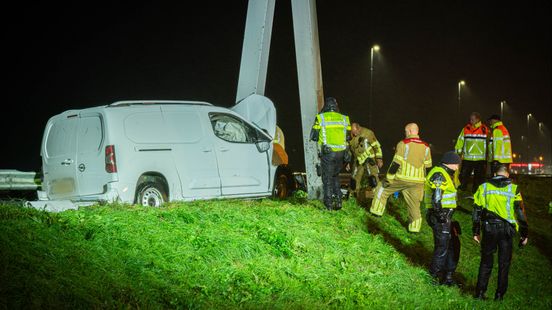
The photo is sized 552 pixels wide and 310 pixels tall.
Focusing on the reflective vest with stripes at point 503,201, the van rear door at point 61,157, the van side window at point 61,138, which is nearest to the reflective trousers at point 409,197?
the reflective vest with stripes at point 503,201

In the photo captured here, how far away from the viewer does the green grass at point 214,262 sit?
5.11 metres

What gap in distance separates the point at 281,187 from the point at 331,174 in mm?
1462

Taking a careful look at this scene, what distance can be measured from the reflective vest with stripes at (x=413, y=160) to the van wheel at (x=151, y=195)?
379 centimetres

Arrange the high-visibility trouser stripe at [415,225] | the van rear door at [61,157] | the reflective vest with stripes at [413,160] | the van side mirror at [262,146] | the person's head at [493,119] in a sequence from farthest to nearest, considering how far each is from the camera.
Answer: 1. the person's head at [493,119]
2. the van side mirror at [262,146]
3. the high-visibility trouser stripe at [415,225]
4. the reflective vest with stripes at [413,160]
5. the van rear door at [61,157]

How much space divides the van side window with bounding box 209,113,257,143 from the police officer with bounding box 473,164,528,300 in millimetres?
4122

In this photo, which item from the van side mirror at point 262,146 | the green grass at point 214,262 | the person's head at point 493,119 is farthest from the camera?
the person's head at point 493,119

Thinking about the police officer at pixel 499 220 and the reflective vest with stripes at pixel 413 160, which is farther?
the reflective vest with stripes at pixel 413 160

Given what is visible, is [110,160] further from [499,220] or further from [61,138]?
[499,220]

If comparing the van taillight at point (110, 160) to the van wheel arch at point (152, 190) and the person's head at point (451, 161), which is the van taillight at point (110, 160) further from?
the person's head at point (451, 161)

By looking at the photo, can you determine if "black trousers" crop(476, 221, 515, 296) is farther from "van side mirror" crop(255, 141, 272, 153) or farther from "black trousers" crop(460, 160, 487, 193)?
"black trousers" crop(460, 160, 487, 193)

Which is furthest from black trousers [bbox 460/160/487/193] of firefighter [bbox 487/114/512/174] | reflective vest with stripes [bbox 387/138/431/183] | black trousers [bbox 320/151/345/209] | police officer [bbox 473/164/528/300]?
police officer [bbox 473/164/528/300]

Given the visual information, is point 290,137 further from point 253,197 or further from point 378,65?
point 253,197

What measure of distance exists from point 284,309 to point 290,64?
3900 centimetres

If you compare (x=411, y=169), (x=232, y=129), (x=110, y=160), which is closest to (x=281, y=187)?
(x=232, y=129)
